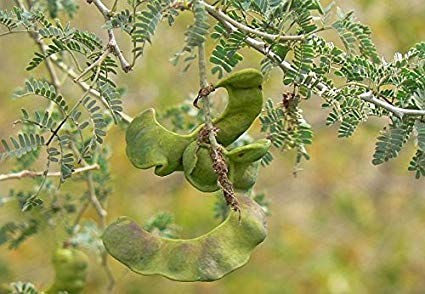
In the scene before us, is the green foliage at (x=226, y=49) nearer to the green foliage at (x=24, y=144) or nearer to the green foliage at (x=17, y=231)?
the green foliage at (x=24, y=144)

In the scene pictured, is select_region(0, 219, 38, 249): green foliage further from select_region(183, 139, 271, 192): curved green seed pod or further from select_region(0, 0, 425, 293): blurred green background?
select_region(0, 0, 425, 293): blurred green background

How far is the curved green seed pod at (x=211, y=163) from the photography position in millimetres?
817

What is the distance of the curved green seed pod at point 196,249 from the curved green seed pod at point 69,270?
1.55ft

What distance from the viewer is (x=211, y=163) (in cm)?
82

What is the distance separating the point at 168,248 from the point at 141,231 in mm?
38

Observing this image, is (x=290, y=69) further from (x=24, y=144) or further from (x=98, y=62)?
(x=24, y=144)

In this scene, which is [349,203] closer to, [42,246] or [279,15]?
[42,246]

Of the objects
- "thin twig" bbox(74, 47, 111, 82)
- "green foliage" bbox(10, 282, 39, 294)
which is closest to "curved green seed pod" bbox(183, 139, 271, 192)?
"thin twig" bbox(74, 47, 111, 82)

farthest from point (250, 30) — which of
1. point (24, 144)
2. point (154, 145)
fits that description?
point (24, 144)

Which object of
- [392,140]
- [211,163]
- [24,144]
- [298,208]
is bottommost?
[298,208]

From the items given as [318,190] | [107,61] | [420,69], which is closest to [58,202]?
[107,61]

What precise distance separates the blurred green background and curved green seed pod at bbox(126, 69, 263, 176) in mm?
1840

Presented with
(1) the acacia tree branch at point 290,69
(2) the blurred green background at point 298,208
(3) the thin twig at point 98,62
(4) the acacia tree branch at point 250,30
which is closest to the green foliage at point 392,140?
(1) the acacia tree branch at point 290,69

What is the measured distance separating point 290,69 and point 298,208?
8.84 feet
